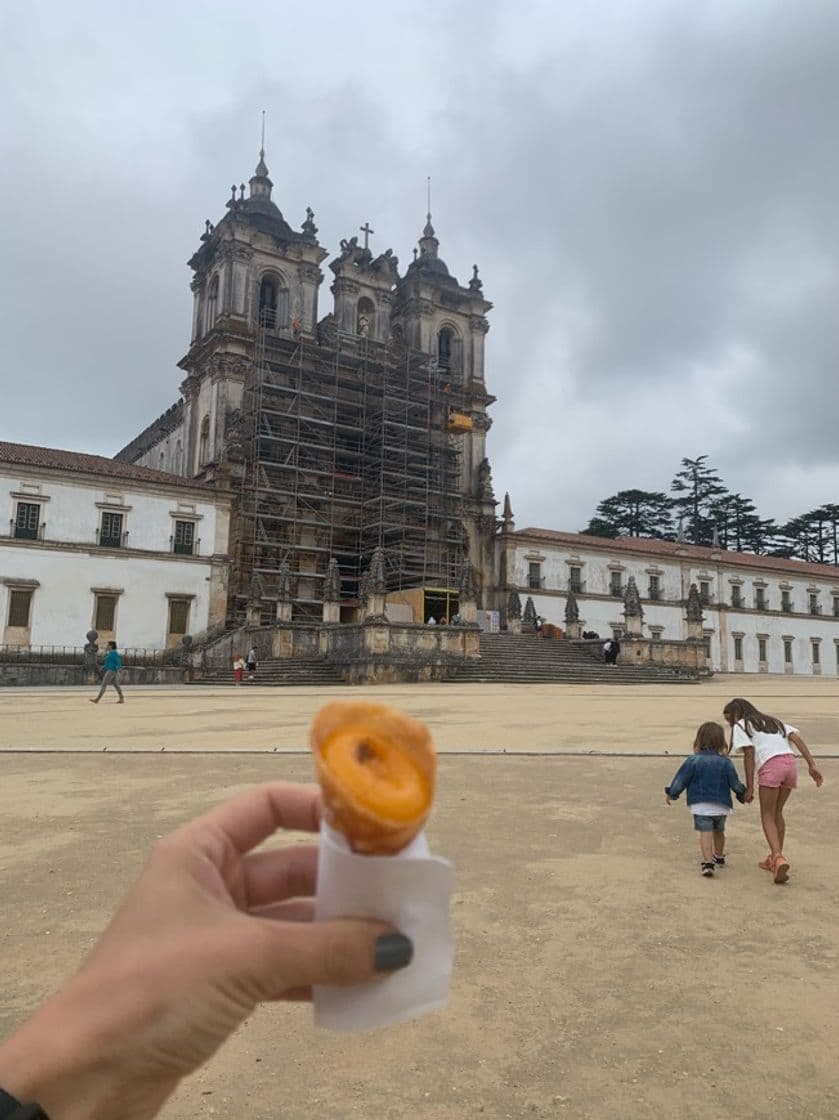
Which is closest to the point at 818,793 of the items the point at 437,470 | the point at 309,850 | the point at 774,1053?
the point at 774,1053

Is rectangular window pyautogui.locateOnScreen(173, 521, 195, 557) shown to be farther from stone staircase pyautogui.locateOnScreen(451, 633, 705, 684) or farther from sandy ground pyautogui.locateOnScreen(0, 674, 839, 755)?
sandy ground pyautogui.locateOnScreen(0, 674, 839, 755)

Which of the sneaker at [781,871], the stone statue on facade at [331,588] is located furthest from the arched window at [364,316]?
the sneaker at [781,871]

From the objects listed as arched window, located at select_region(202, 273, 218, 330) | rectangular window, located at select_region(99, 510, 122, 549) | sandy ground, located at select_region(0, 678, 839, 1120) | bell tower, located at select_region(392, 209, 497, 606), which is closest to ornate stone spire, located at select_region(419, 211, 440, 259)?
bell tower, located at select_region(392, 209, 497, 606)

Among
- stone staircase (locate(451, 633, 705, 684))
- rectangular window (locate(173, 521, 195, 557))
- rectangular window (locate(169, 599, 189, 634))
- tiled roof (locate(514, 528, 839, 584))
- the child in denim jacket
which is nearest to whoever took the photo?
the child in denim jacket

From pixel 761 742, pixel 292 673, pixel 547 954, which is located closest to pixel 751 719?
pixel 761 742

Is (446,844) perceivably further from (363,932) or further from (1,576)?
(1,576)

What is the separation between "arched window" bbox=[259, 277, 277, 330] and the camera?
47.5 metres

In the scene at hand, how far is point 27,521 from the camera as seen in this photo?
36.7 m

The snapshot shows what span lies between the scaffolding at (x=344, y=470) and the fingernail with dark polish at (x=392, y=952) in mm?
39763

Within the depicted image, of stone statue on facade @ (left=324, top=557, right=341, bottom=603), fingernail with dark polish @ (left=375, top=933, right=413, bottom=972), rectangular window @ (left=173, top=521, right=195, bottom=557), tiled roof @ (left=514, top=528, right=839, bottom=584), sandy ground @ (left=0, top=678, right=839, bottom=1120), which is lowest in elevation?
sandy ground @ (left=0, top=678, right=839, bottom=1120)

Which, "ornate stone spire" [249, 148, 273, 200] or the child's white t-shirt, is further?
"ornate stone spire" [249, 148, 273, 200]

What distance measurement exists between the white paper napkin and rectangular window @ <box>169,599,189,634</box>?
3986 centimetres

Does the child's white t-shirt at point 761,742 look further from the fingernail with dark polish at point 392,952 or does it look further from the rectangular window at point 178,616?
the rectangular window at point 178,616

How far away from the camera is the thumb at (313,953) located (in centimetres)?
112
